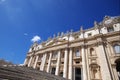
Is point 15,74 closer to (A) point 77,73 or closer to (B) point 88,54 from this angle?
(A) point 77,73

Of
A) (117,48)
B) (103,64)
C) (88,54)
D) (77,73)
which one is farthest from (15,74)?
(117,48)

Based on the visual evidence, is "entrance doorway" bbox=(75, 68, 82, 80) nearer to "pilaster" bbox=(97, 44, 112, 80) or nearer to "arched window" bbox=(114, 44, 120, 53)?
"pilaster" bbox=(97, 44, 112, 80)

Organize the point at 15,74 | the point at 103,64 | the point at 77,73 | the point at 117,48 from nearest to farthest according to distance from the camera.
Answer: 1. the point at 15,74
2. the point at 103,64
3. the point at 117,48
4. the point at 77,73

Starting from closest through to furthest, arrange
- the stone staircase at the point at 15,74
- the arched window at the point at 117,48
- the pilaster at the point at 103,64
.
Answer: the stone staircase at the point at 15,74 → the pilaster at the point at 103,64 → the arched window at the point at 117,48

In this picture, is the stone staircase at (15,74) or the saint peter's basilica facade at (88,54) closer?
the stone staircase at (15,74)

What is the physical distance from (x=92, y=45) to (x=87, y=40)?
5.43 ft

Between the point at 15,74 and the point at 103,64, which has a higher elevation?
the point at 103,64

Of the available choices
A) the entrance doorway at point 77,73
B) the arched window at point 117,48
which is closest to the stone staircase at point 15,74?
the entrance doorway at point 77,73

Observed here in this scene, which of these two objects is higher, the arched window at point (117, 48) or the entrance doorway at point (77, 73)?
the arched window at point (117, 48)

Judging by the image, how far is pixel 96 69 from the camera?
18.0 m

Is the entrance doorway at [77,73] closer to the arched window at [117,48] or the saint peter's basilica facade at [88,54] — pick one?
the saint peter's basilica facade at [88,54]

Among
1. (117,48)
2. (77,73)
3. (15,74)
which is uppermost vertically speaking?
(117,48)

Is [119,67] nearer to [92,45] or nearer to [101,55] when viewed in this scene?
[101,55]

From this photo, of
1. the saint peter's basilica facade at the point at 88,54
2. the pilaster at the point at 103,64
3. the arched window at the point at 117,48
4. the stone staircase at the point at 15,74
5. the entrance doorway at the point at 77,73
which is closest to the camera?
the stone staircase at the point at 15,74
